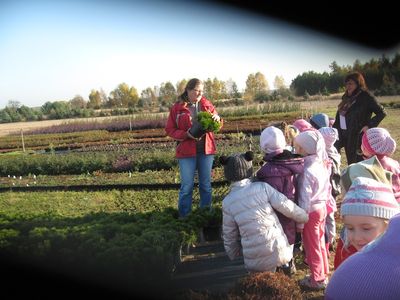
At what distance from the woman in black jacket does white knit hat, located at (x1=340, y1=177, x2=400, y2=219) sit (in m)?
3.31

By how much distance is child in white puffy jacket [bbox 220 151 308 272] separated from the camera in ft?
9.64

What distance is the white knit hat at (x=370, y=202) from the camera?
1.78 meters

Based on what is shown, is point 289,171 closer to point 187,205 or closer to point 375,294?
point 187,205

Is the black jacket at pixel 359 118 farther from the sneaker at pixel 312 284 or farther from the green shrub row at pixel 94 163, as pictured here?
the green shrub row at pixel 94 163

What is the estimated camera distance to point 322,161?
3373mm

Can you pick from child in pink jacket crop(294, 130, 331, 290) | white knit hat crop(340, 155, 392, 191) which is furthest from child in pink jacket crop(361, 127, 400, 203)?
white knit hat crop(340, 155, 392, 191)

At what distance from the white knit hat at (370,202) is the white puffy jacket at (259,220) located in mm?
1129

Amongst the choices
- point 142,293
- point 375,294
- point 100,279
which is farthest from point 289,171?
point 375,294

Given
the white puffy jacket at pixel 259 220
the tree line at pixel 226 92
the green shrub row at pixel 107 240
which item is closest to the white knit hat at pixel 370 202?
the white puffy jacket at pixel 259 220

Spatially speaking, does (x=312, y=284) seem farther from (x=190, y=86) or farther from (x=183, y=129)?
(x=190, y=86)

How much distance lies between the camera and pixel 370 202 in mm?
1783

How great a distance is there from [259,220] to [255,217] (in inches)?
1.4

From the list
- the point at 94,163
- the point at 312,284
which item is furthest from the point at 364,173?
the point at 94,163

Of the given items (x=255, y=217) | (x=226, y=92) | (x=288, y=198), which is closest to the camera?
(x=255, y=217)
